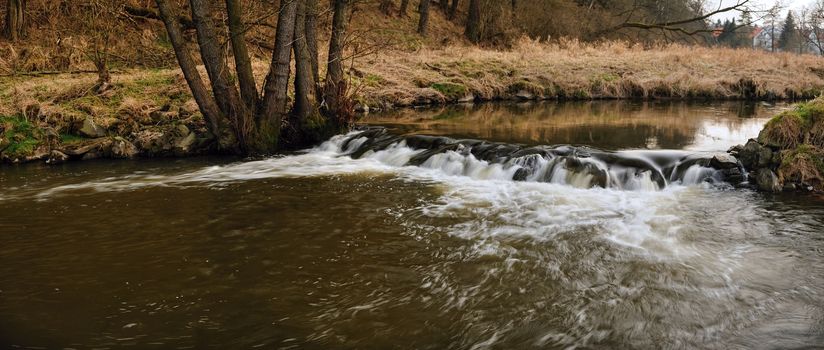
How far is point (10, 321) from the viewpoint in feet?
12.1

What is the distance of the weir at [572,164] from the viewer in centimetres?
748

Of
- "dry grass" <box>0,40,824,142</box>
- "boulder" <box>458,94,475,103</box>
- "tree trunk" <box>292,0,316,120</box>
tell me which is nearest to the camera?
"tree trunk" <box>292,0,316,120</box>

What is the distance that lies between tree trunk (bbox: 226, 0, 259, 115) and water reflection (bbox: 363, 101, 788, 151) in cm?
321

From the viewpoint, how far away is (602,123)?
12328mm

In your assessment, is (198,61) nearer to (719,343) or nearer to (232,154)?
(232,154)

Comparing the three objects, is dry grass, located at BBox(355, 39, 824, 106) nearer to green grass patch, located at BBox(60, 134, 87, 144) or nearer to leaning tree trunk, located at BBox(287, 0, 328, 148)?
leaning tree trunk, located at BBox(287, 0, 328, 148)

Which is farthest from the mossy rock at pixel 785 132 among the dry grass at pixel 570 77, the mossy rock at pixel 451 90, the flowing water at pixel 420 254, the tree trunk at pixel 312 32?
the mossy rock at pixel 451 90

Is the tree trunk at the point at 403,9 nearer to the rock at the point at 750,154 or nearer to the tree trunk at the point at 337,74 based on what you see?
the tree trunk at the point at 337,74

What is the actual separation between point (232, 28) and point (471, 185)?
5.11m

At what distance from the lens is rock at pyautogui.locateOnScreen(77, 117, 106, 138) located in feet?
33.2

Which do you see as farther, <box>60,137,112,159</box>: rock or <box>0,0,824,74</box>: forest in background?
<box>0,0,824,74</box>: forest in background

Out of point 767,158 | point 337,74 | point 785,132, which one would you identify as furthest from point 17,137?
point 785,132

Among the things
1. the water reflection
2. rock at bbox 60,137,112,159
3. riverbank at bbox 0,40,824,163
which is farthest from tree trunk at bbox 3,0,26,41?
the water reflection

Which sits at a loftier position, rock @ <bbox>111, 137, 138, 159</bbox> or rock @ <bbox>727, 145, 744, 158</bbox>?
rock @ <bbox>111, 137, 138, 159</bbox>
